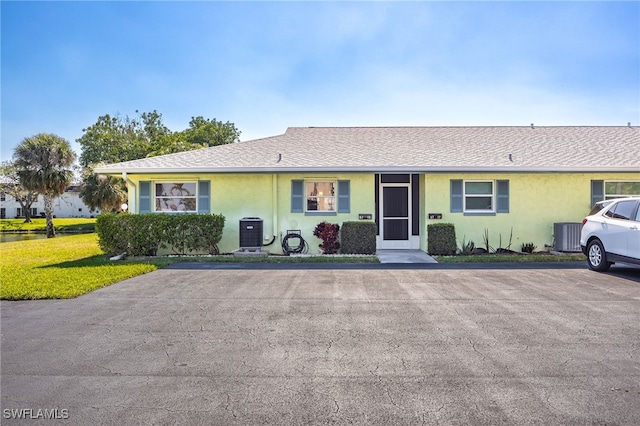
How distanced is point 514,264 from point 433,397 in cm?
828

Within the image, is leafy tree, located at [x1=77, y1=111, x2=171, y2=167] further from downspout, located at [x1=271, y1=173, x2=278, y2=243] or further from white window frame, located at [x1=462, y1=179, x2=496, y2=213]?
white window frame, located at [x1=462, y1=179, x2=496, y2=213]

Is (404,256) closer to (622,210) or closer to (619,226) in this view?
(619,226)

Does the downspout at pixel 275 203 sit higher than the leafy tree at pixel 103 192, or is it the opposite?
the leafy tree at pixel 103 192

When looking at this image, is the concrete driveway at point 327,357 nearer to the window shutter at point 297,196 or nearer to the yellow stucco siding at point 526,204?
the yellow stucco siding at point 526,204

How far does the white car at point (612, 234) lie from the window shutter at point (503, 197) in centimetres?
316

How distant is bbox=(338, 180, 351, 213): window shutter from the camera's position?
12875mm

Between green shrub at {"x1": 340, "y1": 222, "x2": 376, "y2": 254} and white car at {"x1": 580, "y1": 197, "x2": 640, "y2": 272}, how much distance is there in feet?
18.5

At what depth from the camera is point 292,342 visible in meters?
4.48

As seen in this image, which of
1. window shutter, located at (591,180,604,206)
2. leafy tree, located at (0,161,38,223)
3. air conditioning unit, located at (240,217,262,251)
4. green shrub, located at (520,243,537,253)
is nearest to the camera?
air conditioning unit, located at (240,217,262,251)

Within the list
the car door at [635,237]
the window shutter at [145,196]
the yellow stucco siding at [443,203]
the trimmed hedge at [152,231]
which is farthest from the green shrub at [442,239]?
the window shutter at [145,196]

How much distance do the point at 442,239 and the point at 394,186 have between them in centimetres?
271

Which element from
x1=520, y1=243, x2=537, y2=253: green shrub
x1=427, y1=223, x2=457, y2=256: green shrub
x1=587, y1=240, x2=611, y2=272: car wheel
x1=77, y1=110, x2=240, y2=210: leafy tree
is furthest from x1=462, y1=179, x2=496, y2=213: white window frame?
x1=77, y1=110, x2=240, y2=210: leafy tree

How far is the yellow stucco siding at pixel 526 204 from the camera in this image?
12.7 m

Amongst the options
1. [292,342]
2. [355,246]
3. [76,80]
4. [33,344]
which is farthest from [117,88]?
[292,342]
